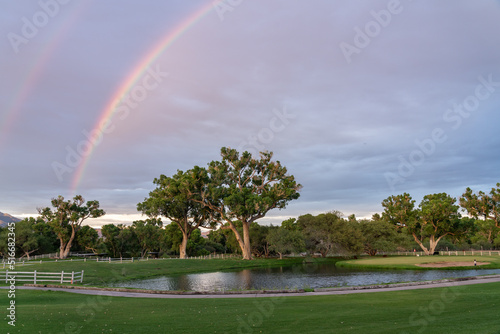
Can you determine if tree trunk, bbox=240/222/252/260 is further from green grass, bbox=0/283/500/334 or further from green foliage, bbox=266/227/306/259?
green grass, bbox=0/283/500/334

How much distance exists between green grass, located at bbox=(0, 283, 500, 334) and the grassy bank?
63.7 feet

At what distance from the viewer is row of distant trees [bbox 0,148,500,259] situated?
227ft

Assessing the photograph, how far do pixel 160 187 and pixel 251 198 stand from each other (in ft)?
75.9

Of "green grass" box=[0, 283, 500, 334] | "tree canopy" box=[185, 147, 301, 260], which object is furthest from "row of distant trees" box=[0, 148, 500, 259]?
"green grass" box=[0, 283, 500, 334]

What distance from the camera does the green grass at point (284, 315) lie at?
38.1ft

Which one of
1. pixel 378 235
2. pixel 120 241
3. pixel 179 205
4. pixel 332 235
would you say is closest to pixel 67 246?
pixel 120 241

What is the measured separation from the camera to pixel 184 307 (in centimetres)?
1722

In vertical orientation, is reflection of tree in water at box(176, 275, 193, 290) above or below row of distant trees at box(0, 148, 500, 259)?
below

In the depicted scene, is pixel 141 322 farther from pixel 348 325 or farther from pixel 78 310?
pixel 348 325

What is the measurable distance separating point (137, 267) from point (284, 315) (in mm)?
40503

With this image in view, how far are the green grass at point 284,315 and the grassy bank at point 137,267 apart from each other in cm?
1941
